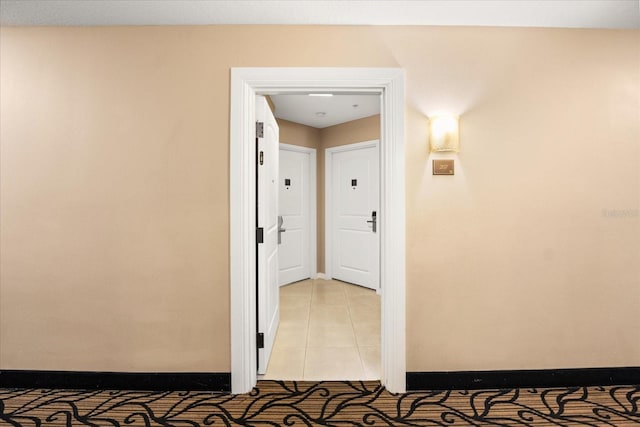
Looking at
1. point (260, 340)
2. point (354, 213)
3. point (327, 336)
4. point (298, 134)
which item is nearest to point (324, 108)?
point (298, 134)

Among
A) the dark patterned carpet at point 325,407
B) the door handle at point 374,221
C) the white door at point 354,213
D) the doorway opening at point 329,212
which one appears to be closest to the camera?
the dark patterned carpet at point 325,407

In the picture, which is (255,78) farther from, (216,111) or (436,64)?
(436,64)

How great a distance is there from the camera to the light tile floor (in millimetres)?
2105

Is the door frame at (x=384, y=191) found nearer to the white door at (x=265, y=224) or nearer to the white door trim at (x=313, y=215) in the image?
the white door at (x=265, y=224)

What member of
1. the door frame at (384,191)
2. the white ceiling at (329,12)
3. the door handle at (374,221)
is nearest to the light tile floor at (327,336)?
the door frame at (384,191)

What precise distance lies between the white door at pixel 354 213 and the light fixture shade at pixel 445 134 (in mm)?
2170

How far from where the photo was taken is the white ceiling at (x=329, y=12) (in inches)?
66.5

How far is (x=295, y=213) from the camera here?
14.6 feet

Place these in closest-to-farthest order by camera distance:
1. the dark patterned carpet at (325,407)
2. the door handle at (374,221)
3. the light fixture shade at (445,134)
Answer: the dark patterned carpet at (325,407) < the light fixture shade at (445,134) < the door handle at (374,221)

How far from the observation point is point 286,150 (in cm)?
435

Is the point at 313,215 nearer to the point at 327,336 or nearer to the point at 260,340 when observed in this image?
the point at 327,336

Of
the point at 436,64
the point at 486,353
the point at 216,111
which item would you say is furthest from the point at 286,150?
the point at 486,353

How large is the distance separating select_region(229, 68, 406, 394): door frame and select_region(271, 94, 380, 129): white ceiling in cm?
134

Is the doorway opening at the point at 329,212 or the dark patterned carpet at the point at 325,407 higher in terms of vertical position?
the doorway opening at the point at 329,212
